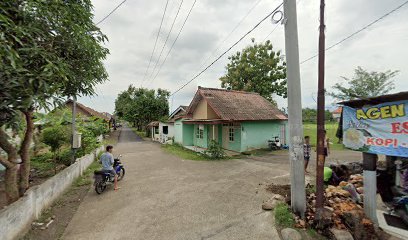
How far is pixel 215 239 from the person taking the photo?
422cm

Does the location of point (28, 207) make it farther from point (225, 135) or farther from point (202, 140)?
point (202, 140)

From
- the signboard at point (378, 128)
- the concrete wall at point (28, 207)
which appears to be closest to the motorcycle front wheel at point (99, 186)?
the concrete wall at point (28, 207)

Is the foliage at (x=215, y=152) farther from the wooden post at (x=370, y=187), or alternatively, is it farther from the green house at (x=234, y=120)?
the wooden post at (x=370, y=187)

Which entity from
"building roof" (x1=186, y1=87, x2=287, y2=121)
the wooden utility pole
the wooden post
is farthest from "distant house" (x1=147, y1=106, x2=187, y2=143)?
the wooden post

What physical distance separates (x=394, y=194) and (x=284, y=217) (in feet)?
10.7

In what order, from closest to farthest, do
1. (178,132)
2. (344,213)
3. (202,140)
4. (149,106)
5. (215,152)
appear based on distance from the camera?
(344,213), (215,152), (202,140), (178,132), (149,106)

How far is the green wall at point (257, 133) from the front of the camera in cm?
1443

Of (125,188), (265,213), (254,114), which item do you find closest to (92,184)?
(125,188)

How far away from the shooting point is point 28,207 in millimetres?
4691

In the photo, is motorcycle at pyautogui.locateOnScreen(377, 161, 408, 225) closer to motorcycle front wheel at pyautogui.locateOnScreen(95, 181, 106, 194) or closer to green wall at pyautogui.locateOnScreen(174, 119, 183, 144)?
motorcycle front wheel at pyautogui.locateOnScreen(95, 181, 106, 194)

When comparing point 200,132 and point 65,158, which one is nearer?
point 65,158

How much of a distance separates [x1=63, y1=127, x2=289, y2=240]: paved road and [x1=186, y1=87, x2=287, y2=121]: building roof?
17.4ft

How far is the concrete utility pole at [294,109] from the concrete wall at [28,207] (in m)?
6.12

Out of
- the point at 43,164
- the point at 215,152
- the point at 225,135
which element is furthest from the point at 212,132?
the point at 43,164
